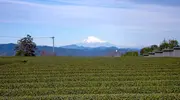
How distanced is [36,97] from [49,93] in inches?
11.8

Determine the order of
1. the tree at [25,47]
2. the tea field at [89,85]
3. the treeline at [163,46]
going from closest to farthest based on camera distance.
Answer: the tea field at [89,85] < the tree at [25,47] < the treeline at [163,46]

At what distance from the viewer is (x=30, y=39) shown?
42.3 ft

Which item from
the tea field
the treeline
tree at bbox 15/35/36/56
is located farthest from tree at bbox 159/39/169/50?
the tea field

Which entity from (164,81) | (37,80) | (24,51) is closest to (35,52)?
(24,51)

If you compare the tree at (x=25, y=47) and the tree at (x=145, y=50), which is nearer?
the tree at (x=25, y=47)

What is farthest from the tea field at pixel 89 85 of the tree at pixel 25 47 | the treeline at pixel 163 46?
the treeline at pixel 163 46

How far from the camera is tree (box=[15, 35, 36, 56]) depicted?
41.0ft

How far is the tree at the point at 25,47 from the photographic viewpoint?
41.0 ft

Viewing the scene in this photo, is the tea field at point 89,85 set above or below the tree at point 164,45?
below

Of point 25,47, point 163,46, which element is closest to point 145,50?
point 163,46

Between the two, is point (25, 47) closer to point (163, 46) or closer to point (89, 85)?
point (163, 46)

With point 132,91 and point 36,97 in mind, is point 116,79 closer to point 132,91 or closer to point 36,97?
point 132,91

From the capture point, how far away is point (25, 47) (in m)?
12.6

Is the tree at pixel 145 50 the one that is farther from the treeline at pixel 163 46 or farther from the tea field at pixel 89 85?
the tea field at pixel 89 85
